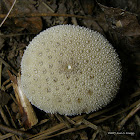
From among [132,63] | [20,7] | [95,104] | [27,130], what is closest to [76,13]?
[20,7]

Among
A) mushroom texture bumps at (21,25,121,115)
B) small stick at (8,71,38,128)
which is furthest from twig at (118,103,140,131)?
small stick at (8,71,38,128)

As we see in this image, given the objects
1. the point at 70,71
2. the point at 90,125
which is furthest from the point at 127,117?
the point at 70,71

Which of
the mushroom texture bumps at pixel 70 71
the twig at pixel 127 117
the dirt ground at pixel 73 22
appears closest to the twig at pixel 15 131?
the dirt ground at pixel 73 22

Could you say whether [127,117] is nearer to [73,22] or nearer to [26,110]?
[26,110]

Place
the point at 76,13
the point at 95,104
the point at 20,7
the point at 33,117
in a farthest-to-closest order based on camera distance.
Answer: the point at 76,13 < the point at 20,7 < the point at 33,117 < the point at 95,104

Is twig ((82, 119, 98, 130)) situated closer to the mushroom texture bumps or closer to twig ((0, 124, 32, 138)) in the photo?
the mushroom texture bumps

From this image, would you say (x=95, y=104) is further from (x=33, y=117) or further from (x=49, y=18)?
(x=49, y=18)
